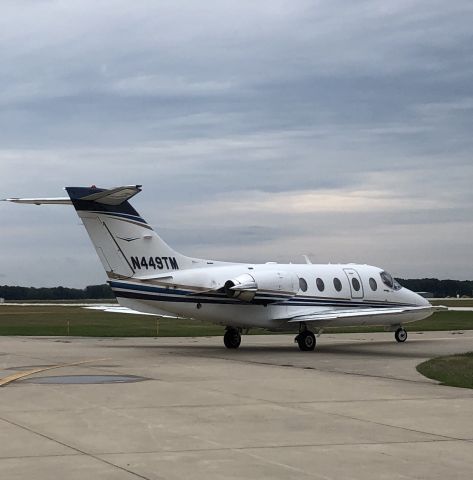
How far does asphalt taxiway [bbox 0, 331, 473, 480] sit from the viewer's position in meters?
10.4

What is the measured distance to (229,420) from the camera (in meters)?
14.0

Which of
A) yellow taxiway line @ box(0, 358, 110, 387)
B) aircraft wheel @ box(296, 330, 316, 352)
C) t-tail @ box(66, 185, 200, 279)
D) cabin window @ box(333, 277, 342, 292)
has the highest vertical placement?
t-tail @ box(66, 185, 200, 279)

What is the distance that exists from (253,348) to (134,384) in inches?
572

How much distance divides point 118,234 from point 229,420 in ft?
51.8

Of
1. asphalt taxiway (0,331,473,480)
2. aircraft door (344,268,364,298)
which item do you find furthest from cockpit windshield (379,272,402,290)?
asphalt taxiway (0,331,473,480)

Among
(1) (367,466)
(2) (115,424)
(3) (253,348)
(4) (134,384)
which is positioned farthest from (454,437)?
(3) (253,348)

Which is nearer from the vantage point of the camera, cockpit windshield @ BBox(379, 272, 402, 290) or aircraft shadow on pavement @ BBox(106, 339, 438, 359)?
aircraft shadow on pavement @ BBox(106, 339, 438, 359)

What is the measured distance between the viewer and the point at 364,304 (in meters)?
34.6

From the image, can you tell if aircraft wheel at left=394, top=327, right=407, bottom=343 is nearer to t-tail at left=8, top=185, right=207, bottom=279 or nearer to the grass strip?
the grass strip

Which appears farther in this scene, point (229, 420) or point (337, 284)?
point (337, 284)

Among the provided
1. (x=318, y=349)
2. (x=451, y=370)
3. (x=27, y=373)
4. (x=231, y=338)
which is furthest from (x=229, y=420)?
(x=318, y=349)

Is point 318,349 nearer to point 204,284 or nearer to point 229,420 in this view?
point 204,284

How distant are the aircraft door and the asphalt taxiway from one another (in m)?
7.44

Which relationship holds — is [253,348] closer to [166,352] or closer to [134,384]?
[166,352]
